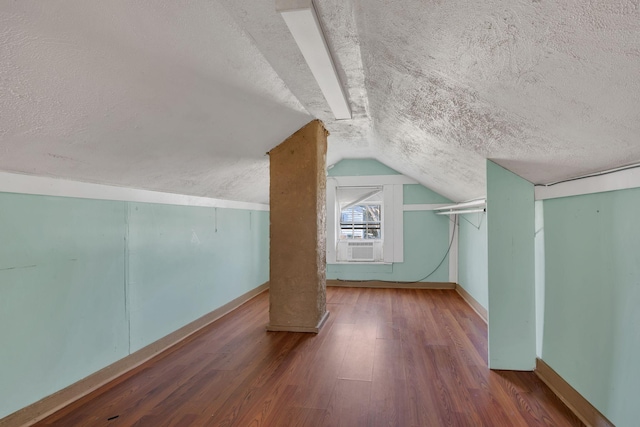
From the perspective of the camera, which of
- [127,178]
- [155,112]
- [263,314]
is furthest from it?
[263,314]

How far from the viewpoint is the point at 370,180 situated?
18.0 feet

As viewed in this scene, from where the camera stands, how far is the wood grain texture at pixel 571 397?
5.62ft

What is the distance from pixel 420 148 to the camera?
3320 millimetres

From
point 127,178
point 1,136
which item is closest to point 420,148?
point 127,178

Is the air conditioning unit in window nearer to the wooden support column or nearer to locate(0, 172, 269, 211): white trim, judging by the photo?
the wooden support column

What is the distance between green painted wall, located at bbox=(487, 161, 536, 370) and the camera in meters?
2.43

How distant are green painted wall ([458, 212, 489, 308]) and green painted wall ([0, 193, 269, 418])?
3.01m

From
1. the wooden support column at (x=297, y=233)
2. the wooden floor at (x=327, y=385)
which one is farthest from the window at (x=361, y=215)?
the wooden floor at (x=327, y=385)

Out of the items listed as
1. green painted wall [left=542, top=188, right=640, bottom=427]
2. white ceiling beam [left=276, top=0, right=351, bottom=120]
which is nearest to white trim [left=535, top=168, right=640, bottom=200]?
green painted wall [left=542, top=188, right=640, bottom=427]

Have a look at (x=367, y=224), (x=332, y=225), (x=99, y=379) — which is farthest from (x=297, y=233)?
(x=367, y=224)

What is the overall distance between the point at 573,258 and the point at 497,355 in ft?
2.99

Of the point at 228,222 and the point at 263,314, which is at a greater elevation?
the point at 228,222

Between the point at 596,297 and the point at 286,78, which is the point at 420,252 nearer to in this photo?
the point at 596,297

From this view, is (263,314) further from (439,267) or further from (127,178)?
(439,267)
